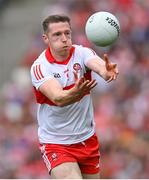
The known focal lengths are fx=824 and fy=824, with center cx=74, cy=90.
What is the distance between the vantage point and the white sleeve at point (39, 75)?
28.7ft

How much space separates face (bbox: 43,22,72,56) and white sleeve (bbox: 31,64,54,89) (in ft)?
0.83

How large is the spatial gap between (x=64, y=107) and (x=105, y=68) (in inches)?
30.4

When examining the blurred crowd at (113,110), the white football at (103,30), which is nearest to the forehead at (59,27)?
the white football at (103,30)

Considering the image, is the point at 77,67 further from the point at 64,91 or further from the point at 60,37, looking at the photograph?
the point at 64,91

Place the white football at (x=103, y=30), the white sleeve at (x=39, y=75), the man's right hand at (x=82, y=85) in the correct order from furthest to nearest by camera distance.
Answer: the white sleeve at (x=39, y=75) → the white football at (x=103, y=30) → the man's right hand at (x=82, y=85)

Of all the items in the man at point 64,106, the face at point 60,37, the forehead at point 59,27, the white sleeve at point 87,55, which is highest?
the forehead at point 59,27

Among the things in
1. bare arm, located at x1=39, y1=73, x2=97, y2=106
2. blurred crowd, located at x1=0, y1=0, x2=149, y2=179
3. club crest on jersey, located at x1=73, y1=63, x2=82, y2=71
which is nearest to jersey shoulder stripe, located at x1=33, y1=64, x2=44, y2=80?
bare arm, located at x1=39, y1=73, x2=97, y2=106

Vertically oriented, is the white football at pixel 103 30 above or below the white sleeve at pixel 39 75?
above

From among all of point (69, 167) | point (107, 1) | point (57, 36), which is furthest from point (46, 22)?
point (107, 1)

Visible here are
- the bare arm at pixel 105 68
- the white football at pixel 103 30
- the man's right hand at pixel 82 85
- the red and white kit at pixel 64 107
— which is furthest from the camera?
the red and white kit at pixel 64 107

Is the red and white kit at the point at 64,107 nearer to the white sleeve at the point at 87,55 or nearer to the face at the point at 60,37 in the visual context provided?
the white sleeve at the point at 87,55

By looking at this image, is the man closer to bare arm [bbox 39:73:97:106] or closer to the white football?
bare arm [bbox 39:73:97:106]

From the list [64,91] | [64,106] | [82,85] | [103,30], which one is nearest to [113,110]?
[64,106]

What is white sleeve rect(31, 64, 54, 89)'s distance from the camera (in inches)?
344
